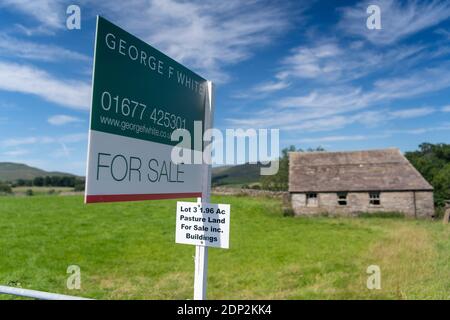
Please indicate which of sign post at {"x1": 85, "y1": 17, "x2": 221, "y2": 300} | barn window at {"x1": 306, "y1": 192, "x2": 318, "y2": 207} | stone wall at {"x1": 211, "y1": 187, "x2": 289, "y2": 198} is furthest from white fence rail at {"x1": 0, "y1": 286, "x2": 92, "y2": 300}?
stone wall at {"x1": 211, "y1": 187, "x2": 289, "y2": 198}

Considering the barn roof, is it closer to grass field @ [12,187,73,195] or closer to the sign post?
grass field @ [12,187,73,195]

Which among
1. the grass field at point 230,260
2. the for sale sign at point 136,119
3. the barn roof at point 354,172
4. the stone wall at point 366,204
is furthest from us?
the barn roof at point 354,172

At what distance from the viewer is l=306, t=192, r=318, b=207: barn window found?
25.9 metres

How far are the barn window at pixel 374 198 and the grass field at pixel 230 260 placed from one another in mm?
8688

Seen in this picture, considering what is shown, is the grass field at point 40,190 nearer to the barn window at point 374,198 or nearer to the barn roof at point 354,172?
the barn roof at point 354,172

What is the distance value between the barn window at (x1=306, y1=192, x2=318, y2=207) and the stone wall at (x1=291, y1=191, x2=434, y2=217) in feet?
0.52

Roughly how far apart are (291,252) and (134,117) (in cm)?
952

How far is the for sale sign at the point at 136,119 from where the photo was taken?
7.36 feet

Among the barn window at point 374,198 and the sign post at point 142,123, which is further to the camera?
the barn window at point 374,198

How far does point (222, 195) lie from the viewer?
36375 mm

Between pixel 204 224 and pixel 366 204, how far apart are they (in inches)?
974

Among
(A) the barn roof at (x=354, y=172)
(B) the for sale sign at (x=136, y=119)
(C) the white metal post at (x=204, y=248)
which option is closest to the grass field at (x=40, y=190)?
(A) the barn roof at (x=354, y=172)
